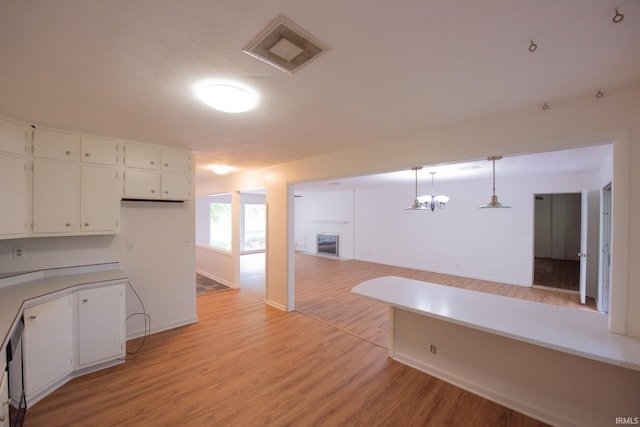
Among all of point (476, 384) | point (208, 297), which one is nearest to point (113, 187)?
point (208, 297)

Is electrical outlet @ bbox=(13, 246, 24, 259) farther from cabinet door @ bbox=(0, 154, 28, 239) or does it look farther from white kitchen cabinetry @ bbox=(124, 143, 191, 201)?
white kitchen cabinetry @ bbox=(124, 143, 191, 201)

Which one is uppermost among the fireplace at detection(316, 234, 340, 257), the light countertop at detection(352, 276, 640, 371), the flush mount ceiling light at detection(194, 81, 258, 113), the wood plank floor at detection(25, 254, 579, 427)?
the flush mount ceiling light at detection(194, 81, 258, 113)

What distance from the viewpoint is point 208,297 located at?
A: 5070mm

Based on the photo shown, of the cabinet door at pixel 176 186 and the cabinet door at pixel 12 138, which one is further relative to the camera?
the cabinet door at pixel 176 186

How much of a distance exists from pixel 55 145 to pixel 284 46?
2930 millimetres

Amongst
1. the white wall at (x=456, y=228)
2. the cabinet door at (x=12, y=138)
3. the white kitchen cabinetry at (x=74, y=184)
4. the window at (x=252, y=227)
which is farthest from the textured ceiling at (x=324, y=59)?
the window at (x=252, y=227)

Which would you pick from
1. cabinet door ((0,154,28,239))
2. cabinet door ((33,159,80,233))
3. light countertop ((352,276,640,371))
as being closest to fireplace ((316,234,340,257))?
light countertop ((352,276,640,371))

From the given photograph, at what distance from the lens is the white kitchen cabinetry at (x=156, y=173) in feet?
10.7

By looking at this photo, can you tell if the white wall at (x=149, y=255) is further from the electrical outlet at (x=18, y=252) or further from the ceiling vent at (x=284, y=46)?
the ceiling vent at (x=284, y=46)

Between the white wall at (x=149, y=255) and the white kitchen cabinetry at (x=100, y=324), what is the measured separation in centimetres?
65

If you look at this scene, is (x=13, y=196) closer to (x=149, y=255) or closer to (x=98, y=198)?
(x=98, y=198)

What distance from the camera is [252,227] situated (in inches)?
448

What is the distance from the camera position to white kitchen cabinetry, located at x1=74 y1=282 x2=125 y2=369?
2586 mm

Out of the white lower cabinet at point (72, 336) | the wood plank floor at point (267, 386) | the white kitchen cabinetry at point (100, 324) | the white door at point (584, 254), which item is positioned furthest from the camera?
the white door at point (584, 254)
